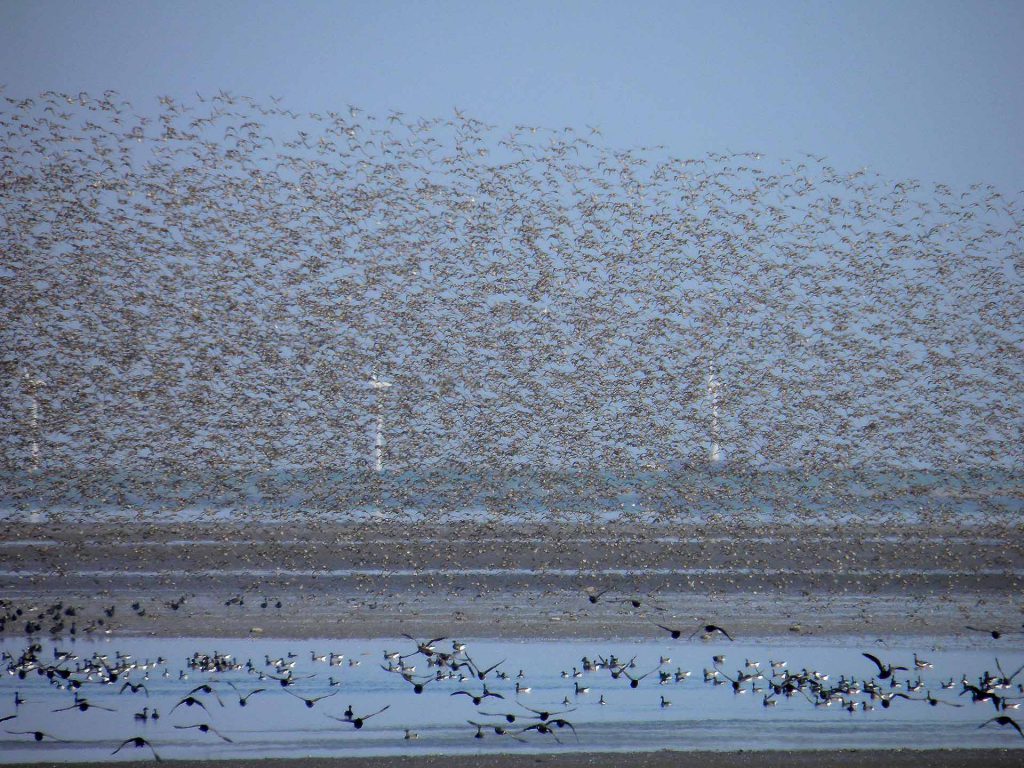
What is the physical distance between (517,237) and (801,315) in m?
2.71

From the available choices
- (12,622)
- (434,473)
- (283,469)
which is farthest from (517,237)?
(12,622)

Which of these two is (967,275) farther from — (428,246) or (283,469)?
(283,469)

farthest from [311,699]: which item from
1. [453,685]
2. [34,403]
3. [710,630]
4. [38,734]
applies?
[34,403]

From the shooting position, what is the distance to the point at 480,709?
16.9 feet

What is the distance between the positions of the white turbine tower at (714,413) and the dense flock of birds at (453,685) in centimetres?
304

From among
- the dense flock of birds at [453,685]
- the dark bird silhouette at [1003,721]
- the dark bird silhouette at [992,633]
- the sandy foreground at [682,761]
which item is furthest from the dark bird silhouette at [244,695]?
the dark bird silhouette at [992,633]

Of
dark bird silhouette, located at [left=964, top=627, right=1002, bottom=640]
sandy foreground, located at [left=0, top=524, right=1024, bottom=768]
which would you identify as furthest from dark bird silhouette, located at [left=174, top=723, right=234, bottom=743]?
dark bird silhouette, located at [left=964, top=627, right=1002, bottom=640]

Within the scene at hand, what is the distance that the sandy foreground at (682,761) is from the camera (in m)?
4.36

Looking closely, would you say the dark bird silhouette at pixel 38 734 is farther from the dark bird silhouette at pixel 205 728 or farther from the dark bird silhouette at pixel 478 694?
the dark bird silhouette at pixel 478 694

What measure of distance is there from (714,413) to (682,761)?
15.9 feet

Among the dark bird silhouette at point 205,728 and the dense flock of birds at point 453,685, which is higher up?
the dense flock of birds at point 453,685

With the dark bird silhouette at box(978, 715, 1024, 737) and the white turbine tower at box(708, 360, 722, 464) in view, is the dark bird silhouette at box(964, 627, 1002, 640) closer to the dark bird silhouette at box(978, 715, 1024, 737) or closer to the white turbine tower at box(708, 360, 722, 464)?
the dark bird silhouette at box(978, 715, 1024, 737)

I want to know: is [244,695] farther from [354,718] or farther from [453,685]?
[453,685]

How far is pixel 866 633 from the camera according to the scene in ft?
21.7
